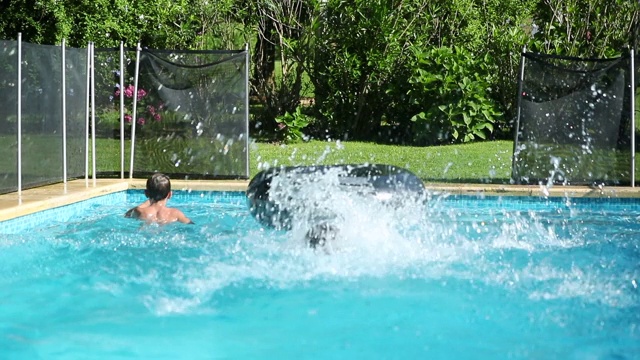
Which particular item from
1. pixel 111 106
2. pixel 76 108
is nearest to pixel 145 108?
pixel 111 106

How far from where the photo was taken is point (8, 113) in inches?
362

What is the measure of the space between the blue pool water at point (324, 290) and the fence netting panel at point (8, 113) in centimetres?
95

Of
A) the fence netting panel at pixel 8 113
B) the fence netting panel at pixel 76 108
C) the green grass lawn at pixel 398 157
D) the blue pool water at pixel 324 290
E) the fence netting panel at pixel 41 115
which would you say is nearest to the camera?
the blue pool water at pixel 324 290

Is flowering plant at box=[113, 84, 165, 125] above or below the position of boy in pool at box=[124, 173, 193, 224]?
above

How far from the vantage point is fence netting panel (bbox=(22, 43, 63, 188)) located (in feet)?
31.4

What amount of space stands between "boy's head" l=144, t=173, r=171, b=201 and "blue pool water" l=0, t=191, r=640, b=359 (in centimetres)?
31

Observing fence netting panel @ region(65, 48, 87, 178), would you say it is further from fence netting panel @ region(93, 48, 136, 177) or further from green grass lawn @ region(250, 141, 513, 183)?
green grass lawn @ region(250, 141, 513, 183)

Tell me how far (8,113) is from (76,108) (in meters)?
1.45

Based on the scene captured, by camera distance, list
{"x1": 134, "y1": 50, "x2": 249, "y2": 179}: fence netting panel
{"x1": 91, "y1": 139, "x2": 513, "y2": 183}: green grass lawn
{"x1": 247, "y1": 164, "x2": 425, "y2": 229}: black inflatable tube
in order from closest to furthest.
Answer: {"x1": 247, "y1": 164, "x2": 425, "y2": 229}: black inflatable tube → {"x1": 134, "y1": 50, "x2": 249, "y2": 179}: fence netting panel → {"x1": 91, "y1": 139, "x2": 513, "y2": 183}: green grass lawn

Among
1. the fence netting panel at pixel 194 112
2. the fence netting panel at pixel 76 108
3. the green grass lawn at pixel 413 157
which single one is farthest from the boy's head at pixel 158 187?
the green grass lawn at pixel 413 157

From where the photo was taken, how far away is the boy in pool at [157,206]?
7789 mm

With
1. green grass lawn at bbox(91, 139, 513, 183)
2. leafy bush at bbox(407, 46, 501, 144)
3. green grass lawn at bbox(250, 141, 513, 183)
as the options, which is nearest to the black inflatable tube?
green grass lawn at bbox(91, 139, 513, 183)

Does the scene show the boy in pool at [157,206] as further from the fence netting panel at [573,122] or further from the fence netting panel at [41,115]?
the fence netting panel at [573,122]

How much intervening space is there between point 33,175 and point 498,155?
22.6 ft
